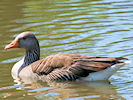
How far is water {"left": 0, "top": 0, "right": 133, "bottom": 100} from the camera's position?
1162 cm

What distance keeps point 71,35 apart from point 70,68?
14.1ft

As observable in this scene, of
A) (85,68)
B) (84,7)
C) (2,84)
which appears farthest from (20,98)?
(84,7)

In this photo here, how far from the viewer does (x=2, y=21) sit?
62.7ft

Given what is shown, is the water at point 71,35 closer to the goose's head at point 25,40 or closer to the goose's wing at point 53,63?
the goose's wing at point 53,63

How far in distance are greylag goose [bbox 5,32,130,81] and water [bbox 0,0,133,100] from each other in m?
0.24

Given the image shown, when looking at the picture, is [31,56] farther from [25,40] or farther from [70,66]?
[70,66]

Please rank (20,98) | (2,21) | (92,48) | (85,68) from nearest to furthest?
(20,98), (85,68), (92,48), (2,21)

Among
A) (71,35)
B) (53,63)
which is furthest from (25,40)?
(71,35)

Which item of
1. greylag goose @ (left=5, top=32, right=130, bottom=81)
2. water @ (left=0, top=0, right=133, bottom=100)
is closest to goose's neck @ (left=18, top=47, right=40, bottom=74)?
greylag goose @ (left=5, top=32, right=130, bottom=81)

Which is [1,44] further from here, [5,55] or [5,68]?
[5,68]

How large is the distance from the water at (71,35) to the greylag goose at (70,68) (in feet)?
0.80

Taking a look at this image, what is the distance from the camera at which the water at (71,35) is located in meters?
11.6

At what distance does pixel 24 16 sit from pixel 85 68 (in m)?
8.14

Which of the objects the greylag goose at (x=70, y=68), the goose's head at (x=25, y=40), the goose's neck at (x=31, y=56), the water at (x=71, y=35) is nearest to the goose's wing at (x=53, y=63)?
the greylag goose at (x=70, y=68)
